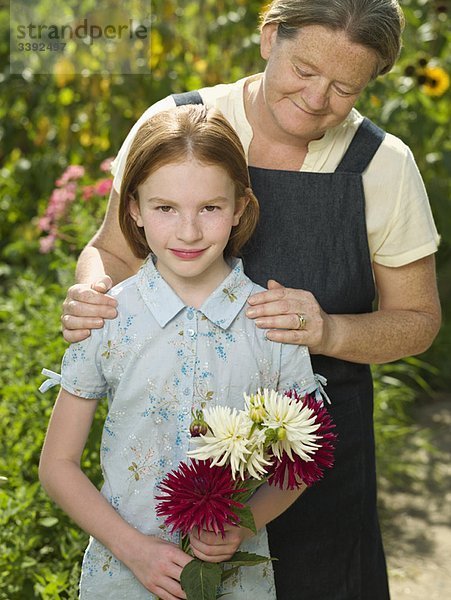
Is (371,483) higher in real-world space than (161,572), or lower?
lower

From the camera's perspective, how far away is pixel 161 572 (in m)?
1.70

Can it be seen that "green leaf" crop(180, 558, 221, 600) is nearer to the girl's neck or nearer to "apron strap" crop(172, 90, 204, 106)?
the girl's neck

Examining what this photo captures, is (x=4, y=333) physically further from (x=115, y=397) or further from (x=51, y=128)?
(x=115, y=397)

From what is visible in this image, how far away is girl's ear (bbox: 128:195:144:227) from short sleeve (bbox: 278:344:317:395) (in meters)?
0.33

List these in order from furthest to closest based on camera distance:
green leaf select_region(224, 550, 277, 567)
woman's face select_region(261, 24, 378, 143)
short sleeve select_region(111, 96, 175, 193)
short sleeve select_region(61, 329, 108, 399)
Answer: short sleeve select_region(111, 96, 175, 193) < woman's face select_region(261, 24, 378, 143) < short sleeve select_region(61, 329, 108, 399) < green leaf select_region(224, 550, 277, 567)

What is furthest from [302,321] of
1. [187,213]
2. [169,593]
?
[169,593]

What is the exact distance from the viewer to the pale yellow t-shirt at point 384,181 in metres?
2.08

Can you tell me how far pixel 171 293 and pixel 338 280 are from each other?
A: 45cm

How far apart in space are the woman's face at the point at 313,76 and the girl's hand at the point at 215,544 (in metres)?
0.76

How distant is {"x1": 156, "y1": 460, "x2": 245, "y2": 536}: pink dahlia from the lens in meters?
1.55

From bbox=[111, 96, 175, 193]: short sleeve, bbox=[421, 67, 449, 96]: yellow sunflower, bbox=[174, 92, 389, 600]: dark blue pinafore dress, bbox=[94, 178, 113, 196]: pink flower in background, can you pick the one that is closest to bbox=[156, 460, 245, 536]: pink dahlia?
bbox=[174, 92, 389, 600]: dark blue pinafore dress

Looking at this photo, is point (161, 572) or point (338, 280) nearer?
point (161, 572)

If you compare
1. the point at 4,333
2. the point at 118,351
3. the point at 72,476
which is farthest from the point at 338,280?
the point at 4,333

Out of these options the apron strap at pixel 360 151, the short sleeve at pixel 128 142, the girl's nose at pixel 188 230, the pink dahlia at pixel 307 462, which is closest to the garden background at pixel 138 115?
the short sleeve at pixel 128 142
